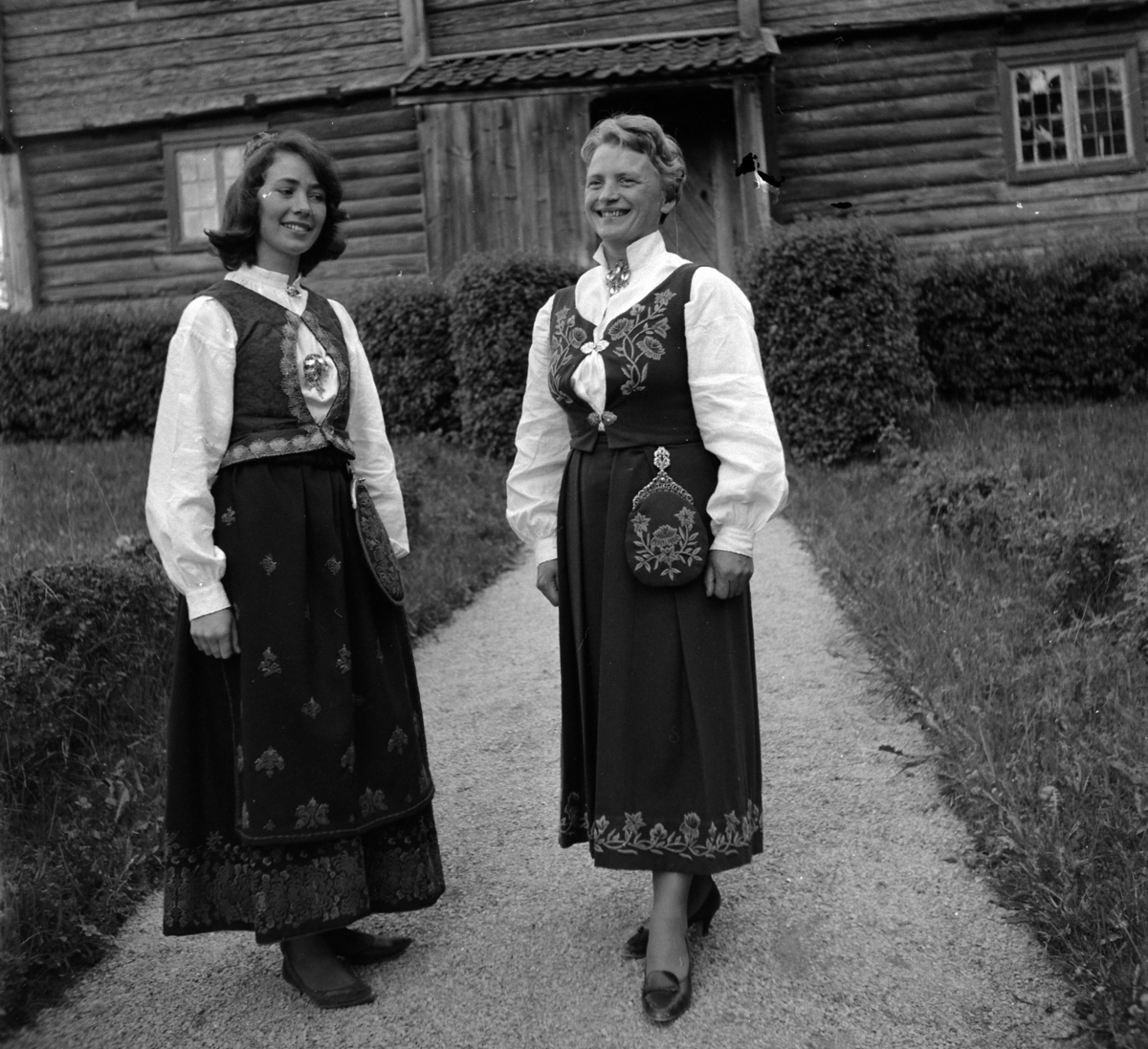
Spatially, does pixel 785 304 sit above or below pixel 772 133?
Result: below

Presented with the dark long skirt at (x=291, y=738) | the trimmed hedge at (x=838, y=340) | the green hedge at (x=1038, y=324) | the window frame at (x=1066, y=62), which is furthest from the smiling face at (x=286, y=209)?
the window frame at (x=1066, y=62)

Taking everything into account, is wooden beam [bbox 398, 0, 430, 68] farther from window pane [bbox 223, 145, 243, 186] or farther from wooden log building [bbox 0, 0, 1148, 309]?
window pane [bbox 223, 145, 243, 186]

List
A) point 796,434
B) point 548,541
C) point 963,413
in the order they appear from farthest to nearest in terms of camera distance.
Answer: point 963,413
point 796,434
point 548,541

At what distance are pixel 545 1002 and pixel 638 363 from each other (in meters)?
1.47

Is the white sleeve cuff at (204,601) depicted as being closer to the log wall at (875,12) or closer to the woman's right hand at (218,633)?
the woman's right hand at (218,633)

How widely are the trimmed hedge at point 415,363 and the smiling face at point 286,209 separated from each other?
717cm

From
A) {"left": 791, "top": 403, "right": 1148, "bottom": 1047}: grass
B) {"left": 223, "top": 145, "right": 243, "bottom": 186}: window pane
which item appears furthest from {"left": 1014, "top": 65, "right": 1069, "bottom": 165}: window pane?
{"left": 223, "top": 145, "right": 243, "bottom": 186}: window pane

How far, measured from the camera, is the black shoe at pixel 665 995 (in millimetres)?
2670

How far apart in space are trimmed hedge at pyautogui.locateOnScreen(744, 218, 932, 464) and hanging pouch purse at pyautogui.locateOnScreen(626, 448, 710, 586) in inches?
249

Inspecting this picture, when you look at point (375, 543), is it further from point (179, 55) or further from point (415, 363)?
point (179, 55)

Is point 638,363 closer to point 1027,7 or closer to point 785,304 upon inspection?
point 785,304

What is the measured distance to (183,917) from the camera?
279 cm

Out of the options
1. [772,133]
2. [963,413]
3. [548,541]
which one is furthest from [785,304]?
[548,541]

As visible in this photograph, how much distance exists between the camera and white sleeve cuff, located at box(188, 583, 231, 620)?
105 inches
